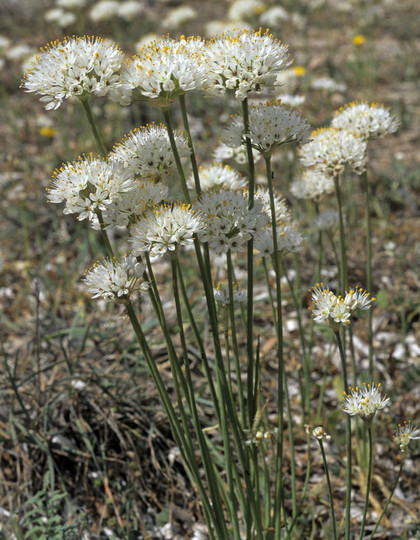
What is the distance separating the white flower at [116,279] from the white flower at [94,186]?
0.14 metres

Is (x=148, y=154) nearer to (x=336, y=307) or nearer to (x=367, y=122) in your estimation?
(x=336, y=307)

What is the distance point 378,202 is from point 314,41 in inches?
186

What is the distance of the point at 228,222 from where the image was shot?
1646mm

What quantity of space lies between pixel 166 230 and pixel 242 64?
0.52 meters

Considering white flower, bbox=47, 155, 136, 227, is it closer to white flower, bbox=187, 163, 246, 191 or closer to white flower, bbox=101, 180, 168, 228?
white flower, bbox=101, 180, 168, 228

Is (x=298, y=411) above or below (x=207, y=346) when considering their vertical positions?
below

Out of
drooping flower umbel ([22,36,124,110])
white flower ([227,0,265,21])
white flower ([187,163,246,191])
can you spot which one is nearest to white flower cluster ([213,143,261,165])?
white flower ([187,163,246,191])

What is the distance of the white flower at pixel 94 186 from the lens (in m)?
1.59

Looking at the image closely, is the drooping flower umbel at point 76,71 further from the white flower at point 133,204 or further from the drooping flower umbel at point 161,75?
the white flower at point 133,204

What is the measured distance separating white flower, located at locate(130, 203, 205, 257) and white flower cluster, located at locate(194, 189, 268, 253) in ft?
0.16

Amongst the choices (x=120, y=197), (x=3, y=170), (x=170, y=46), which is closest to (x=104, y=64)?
(x=170, y=46)

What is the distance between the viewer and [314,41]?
28.5ft

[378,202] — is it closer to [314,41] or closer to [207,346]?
[207,346]

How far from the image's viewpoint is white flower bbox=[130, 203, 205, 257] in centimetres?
158
